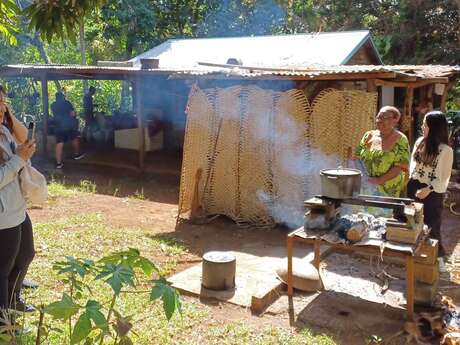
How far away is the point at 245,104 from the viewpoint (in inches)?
290

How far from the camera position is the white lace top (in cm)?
498

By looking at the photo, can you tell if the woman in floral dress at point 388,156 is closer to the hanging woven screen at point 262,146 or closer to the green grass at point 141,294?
the hanging woven screen at point 262,146

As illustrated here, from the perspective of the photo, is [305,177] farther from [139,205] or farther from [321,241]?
[139,205]

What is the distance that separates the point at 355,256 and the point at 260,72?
120 inches

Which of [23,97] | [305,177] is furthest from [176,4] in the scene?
[305,177]

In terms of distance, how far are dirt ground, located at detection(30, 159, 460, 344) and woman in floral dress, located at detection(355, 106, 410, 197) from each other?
120 cm

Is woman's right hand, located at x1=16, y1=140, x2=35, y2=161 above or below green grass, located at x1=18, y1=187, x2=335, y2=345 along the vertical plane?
above

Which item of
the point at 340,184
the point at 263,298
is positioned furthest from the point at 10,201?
the point at 340,184

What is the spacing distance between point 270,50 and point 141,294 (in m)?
9.04

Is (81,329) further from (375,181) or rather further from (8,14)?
(375,181)

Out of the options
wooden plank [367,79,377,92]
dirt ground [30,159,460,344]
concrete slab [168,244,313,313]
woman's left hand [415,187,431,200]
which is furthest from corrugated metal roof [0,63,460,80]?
concrete slab [168,244,313,313]

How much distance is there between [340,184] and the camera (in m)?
4.53

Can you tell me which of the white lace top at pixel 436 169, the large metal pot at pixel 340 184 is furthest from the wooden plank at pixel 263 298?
the white lace top at pixel 436 169

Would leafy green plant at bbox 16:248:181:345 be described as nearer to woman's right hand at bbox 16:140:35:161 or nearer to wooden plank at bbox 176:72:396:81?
woman's right hand at bbox 16:140:35:161
